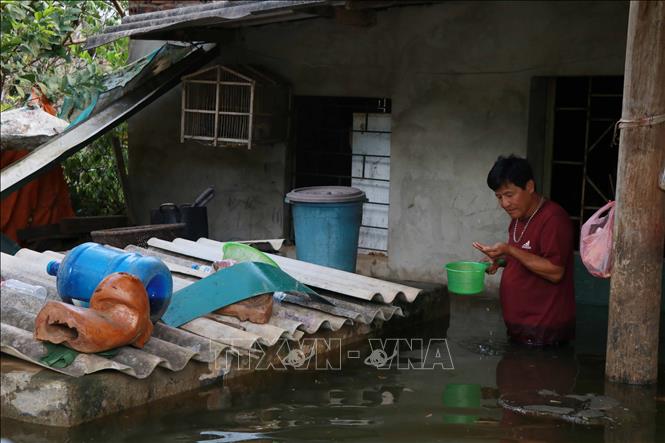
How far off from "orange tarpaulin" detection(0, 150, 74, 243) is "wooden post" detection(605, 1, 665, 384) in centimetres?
709

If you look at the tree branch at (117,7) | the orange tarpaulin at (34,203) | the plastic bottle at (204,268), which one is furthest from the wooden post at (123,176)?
the plastic bottle at (204,268)

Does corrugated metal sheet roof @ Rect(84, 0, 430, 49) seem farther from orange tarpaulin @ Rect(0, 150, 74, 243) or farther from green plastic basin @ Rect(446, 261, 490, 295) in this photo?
green plastic basin @ Rect(446, 261, 490, 295)

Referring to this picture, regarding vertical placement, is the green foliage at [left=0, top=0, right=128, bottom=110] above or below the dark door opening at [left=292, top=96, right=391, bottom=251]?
above

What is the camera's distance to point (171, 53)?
11219mm

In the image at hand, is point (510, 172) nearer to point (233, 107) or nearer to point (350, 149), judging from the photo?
point (350, 149)

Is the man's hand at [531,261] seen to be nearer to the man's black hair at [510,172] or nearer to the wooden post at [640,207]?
the man's black hair at [510,172]

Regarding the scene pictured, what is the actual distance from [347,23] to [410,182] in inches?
70.7

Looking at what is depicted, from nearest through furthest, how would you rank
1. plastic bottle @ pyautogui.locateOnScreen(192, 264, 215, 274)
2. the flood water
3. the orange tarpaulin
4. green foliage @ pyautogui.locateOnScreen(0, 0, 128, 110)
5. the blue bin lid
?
the flood water
plastic bottle @ pyautogui.locateOnScreen(192, 264, 215, 274)
the blue bin lid
green foliage @ pyautogui.locateOnScreen(0, 0, 128, 110)
the orange tarpaulin

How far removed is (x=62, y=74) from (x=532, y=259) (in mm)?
7097

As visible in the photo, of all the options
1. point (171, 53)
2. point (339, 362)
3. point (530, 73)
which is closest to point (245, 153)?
point (171, 53)

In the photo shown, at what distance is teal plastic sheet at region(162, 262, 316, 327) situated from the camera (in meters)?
6.79

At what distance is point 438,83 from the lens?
31.9 ft

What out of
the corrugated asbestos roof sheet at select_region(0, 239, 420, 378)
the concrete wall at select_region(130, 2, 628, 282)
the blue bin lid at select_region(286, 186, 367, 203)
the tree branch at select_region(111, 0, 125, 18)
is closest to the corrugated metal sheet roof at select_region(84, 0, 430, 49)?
the concrete wall at select_region(130, 2, 628, 282)

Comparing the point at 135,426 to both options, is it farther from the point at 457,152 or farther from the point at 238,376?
the point at 457,152
